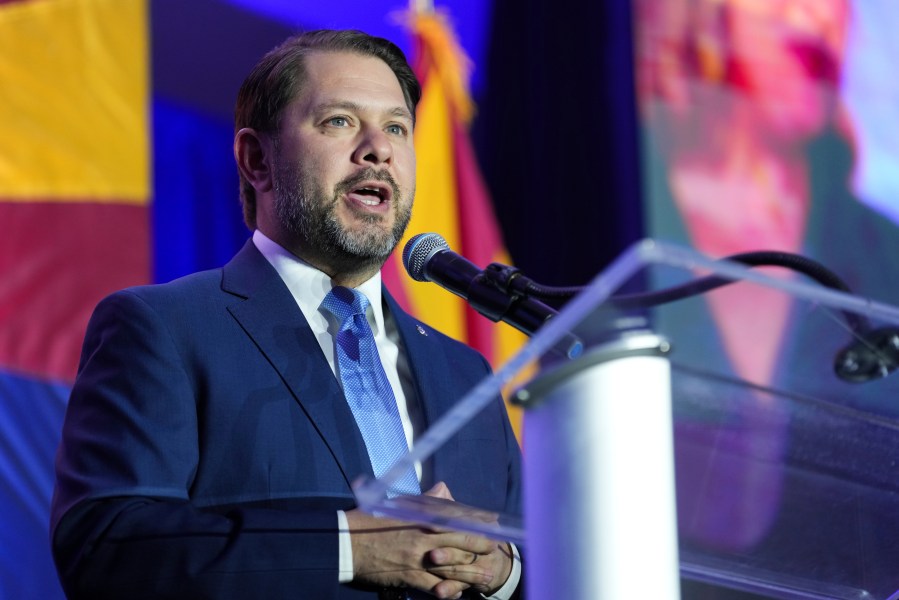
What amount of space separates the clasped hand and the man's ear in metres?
0.83

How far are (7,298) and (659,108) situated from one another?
209 centimetres

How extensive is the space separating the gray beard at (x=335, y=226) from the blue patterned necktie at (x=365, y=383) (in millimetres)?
64

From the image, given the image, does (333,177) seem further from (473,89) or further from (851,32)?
(851,32)

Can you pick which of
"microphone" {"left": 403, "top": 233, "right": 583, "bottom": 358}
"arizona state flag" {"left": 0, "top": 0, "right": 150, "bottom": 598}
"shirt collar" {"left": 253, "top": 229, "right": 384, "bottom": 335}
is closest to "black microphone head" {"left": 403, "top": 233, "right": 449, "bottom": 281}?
"microphone" {"left": 403, "top": 233, "right": 583, "bottom": 358}

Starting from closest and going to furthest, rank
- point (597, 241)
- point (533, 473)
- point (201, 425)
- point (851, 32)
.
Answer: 1. point (533, 473)
2. point (201, 425)
3. point (597, 241)
4. point (851, 32)

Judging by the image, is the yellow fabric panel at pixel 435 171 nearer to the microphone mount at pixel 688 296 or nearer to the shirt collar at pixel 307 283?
the shirt collar at pixel 307 283

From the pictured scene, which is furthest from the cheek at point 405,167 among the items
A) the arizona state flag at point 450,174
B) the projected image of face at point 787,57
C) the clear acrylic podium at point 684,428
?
the projected image of face at point 787,57

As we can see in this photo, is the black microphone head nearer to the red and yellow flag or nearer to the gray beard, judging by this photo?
the gray beard

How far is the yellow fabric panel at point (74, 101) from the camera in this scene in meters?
2.61

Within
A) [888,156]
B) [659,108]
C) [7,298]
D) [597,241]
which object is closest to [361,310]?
[7,298]

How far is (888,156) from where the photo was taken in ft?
12.1

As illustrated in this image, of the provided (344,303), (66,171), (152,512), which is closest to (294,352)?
(344,303)

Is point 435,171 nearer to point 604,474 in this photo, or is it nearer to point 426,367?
point 426,367

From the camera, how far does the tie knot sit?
1.77m
